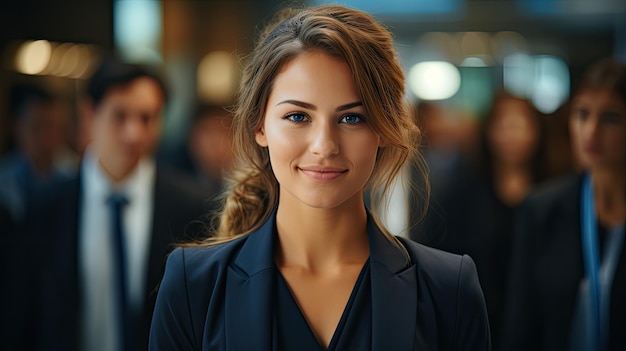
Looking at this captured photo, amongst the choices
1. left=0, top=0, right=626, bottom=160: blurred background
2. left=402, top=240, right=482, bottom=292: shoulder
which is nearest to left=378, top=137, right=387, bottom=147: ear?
left=402, top=240, right=482, bottom=292: shoulder

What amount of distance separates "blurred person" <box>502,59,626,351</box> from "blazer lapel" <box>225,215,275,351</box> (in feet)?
4.86

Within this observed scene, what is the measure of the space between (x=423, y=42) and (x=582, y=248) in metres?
5.09

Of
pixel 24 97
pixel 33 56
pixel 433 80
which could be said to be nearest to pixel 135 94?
pixel 24 97

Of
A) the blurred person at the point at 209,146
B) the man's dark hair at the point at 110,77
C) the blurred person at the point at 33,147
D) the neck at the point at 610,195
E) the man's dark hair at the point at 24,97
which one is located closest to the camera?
the neck at the point at 610,195

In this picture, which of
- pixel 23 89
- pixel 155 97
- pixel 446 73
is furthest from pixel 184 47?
pixel 155 97

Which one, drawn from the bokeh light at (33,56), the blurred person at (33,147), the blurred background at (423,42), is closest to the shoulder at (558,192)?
the blurred person at (33,147)

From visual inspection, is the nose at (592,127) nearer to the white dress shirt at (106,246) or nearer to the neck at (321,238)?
the white dress shirt at (106,246)

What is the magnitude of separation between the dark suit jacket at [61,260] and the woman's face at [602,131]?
1453 mm

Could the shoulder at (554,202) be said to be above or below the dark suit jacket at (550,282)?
above

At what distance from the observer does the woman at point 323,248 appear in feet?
5.74

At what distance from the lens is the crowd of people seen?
69.7 inches

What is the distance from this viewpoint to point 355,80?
1740 mm

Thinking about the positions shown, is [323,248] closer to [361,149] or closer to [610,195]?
[361,149]

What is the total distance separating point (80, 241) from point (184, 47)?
5.72 metres
